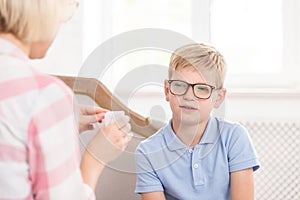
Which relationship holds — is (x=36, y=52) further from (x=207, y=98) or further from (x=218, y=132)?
(x=218, y=132)

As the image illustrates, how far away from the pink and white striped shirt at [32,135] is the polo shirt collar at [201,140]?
2.11ft

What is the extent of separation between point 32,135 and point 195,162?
0.68m

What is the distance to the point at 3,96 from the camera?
628 mm

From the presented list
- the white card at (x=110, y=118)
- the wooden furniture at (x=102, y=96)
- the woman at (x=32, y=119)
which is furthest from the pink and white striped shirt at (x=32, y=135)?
the wooden furniture at (x=102, y=96)

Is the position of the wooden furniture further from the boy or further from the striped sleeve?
the striped sleeve

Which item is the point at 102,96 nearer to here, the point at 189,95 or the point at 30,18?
the point at 189,95

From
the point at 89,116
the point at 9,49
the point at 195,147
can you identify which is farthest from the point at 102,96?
the point at 9,49

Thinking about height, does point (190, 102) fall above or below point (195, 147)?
above

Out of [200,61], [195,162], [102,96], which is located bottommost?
[195,162]

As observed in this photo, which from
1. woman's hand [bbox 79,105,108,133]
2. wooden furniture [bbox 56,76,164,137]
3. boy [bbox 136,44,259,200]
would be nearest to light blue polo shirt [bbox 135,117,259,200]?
boy [bbox 136,44,259,200]

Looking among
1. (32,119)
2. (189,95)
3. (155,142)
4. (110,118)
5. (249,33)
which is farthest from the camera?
(249,33)

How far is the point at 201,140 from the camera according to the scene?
4.20ft

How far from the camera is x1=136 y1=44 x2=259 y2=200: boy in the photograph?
1225mm

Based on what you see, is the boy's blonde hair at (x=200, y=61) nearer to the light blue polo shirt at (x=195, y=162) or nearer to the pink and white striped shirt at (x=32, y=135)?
the light blue polo shirt at (x=195, y=162)
